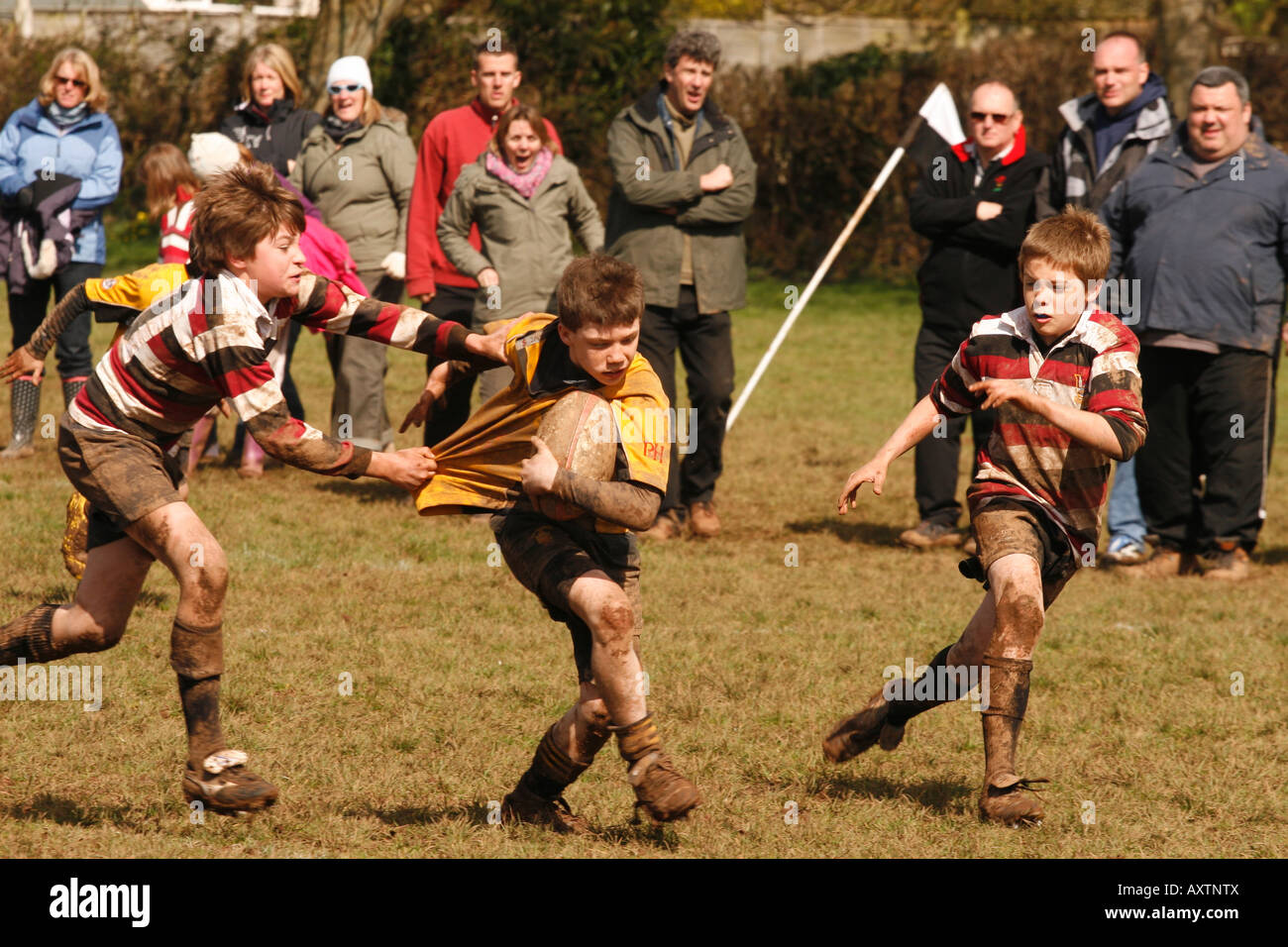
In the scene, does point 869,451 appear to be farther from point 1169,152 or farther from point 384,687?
point 384,687

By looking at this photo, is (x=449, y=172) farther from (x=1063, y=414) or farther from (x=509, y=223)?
(x=1063, y=414)

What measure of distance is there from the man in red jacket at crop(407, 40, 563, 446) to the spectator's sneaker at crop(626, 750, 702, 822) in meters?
5.19

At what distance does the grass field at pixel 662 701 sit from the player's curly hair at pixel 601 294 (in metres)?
1.51

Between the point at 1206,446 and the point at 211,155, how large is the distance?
5.71 m

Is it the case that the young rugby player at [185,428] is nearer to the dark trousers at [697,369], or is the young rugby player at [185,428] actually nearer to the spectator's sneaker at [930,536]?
the dark trousers at [697,369]

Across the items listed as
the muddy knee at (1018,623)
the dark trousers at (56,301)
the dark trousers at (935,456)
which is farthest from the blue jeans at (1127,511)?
the dark trousers at (56,301)

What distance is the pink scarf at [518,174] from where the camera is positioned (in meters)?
8.92

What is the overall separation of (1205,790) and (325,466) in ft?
10.1

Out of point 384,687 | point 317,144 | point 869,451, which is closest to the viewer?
point 384,687

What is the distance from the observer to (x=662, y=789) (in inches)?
172

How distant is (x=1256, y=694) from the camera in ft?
21.2

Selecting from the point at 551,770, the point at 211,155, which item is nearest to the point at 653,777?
the point at 551,770

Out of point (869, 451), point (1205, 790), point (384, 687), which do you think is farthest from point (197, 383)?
point (869, 451)

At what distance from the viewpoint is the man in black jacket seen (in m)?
8.91
